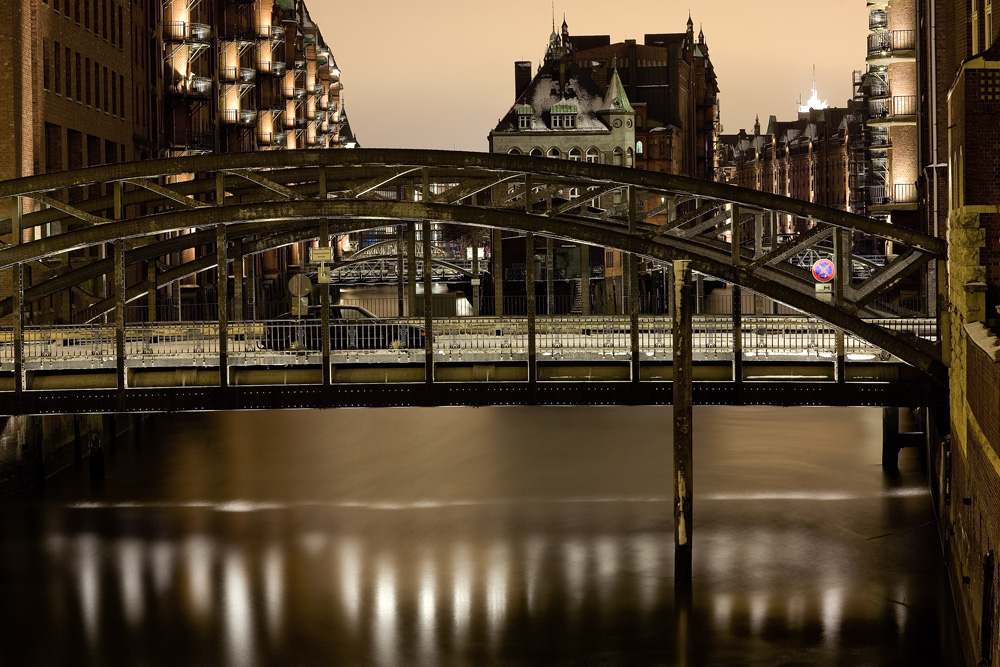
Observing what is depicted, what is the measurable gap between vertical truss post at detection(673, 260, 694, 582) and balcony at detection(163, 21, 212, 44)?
3517 centimetres

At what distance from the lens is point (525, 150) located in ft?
348

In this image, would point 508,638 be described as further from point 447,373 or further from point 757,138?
point 757,138

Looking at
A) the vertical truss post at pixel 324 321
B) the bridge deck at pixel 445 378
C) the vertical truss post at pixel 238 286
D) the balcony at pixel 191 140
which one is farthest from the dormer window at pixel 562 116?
the vertical truss post at pixel 324 321

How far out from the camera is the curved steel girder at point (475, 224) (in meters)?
22.5

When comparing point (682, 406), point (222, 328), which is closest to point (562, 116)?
point (222, 328)

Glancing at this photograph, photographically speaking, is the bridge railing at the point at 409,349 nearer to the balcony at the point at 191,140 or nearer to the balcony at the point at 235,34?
the balcony at the point at 191,140

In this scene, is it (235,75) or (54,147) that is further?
(235,75)

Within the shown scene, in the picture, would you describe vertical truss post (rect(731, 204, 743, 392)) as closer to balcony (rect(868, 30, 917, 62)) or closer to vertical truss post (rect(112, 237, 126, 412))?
vertical truss post (rect(112, 237, 126, 412))

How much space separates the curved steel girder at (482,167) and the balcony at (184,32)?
1235 inches

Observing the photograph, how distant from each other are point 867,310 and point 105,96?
23.3 meters

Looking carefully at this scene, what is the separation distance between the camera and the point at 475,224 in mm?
22766

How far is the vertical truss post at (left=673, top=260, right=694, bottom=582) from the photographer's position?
21078 millimetres

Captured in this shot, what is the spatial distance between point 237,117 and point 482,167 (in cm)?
4436

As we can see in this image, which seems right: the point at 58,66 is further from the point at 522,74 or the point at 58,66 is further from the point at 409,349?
the point at 522,74
